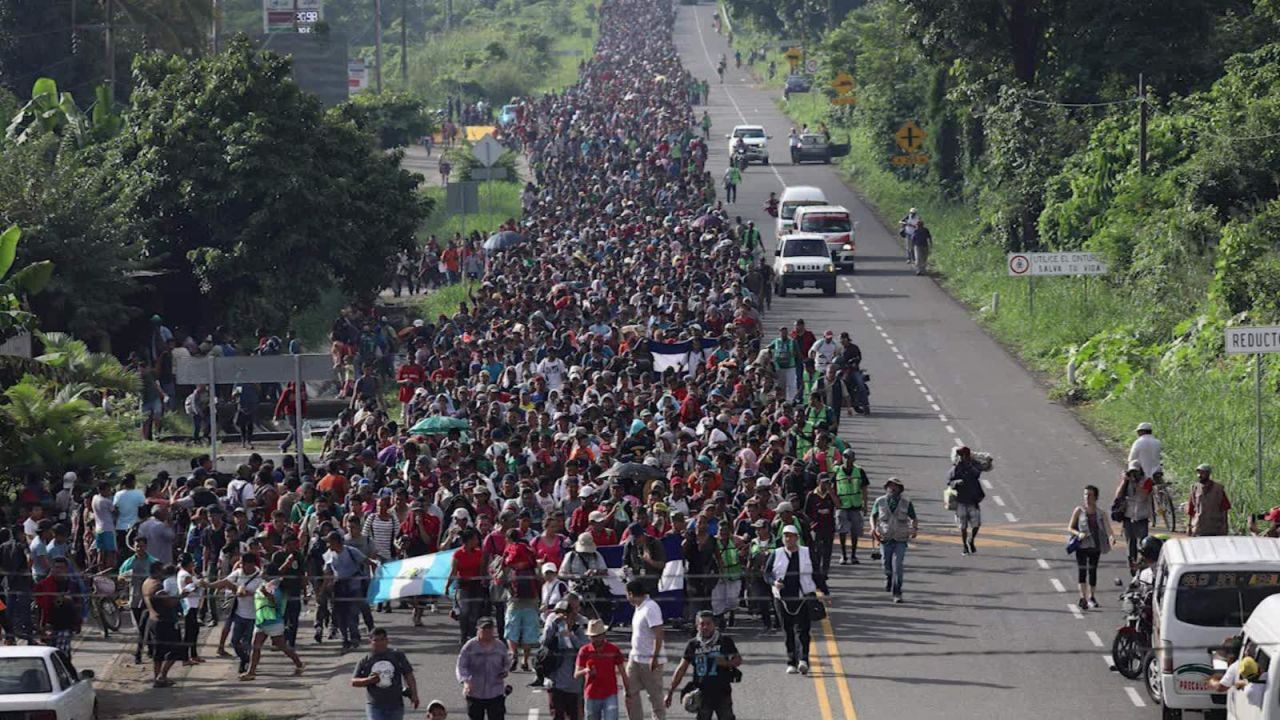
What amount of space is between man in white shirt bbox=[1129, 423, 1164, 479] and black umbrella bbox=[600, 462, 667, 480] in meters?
5.89

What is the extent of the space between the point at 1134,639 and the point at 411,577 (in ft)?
24.8

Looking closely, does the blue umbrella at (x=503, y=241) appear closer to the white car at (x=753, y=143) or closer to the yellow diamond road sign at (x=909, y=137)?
the yellow diamond road sign at (x=909, y=137)

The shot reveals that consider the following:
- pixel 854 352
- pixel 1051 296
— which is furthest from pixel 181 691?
pixel 1051 296

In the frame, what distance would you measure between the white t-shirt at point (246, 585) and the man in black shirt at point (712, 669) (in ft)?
18.7

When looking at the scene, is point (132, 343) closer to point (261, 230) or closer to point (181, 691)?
point (261, 230)

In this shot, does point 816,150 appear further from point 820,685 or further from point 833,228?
point 820,685

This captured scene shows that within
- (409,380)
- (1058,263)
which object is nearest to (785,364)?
(409,380)

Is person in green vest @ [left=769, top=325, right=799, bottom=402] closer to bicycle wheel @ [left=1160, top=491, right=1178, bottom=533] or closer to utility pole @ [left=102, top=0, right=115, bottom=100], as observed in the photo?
bicycle wheel @ [left=1160, top=491, right=1178, bottom=533]

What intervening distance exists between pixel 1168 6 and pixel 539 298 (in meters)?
18.8

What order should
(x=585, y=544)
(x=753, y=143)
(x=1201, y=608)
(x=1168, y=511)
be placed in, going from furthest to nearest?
(x=753, y=143) → (x=1168, y=511) → (x=585, y=544) → (x=1201, y=608)

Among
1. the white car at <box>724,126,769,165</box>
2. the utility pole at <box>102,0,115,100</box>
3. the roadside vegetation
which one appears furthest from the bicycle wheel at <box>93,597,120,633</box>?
the white car at <box>724,126,769,165</box>

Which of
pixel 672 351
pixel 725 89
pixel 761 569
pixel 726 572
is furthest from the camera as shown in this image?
pixel 725 89

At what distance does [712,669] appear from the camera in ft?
62.8

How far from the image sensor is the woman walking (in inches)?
949
